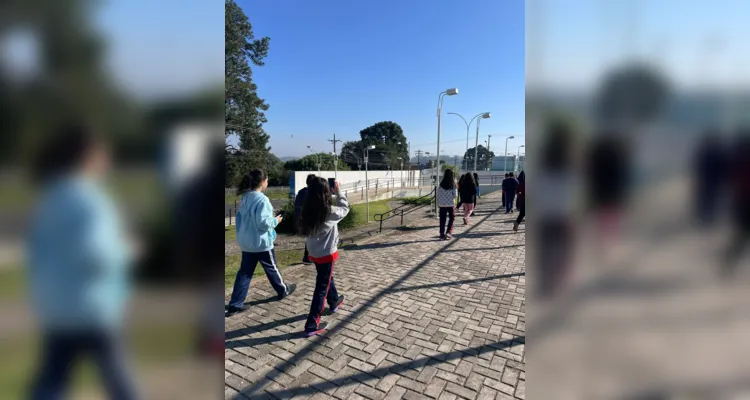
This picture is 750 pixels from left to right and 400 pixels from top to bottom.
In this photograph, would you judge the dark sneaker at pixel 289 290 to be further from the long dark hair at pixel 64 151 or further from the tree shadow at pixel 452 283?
the long dark hair at pixel 64 151

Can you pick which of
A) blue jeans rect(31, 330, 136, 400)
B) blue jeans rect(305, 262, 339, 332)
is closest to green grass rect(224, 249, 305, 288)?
blue jeans rect(305, 262, 339, 332)

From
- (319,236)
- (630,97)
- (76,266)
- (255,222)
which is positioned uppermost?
(630,97)

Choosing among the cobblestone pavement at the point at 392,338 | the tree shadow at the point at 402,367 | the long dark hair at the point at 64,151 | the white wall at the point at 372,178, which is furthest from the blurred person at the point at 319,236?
the white wall at the point at 372,178

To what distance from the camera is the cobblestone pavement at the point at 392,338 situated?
2.90 meters

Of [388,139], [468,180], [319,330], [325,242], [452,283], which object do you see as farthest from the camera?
[388,139]

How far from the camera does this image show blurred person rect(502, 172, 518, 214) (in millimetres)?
12996

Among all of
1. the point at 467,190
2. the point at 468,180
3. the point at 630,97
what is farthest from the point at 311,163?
the point at 630,97

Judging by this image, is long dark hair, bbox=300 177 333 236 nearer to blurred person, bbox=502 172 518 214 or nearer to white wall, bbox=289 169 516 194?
blurred person, bbox=502 172 518 214

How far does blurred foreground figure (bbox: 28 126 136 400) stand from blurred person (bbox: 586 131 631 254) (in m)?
1.04

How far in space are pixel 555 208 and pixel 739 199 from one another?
33cm

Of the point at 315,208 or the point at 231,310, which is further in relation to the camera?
the point at 231,310

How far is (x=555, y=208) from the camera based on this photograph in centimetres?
84

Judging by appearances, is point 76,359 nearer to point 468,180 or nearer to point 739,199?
point 739,199

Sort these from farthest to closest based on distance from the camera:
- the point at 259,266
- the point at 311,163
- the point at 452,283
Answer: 1. the point at 311,163
2. the point at 259,266
3. the point at 452,283
